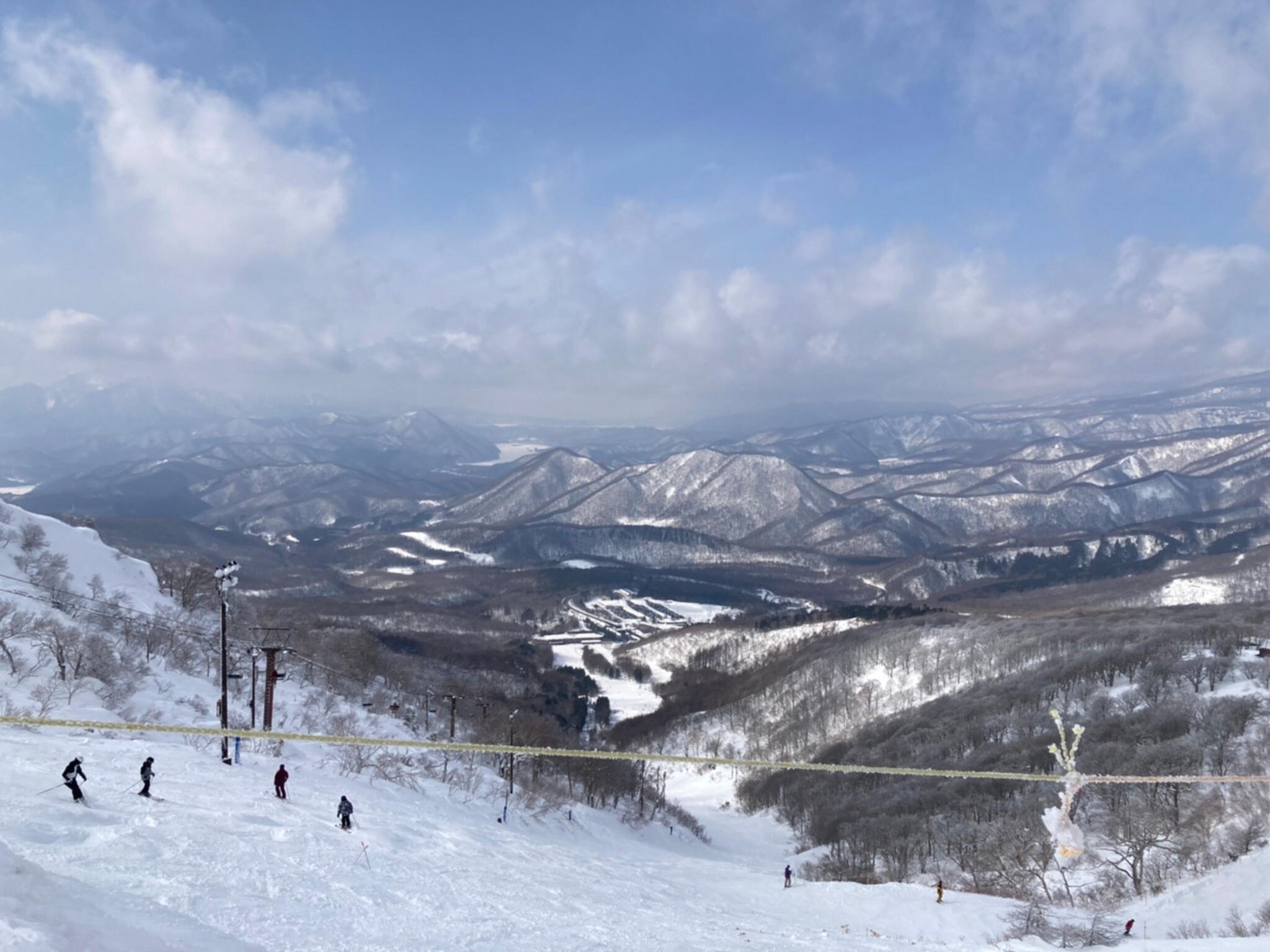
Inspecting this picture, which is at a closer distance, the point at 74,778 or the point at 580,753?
the point at 580,753

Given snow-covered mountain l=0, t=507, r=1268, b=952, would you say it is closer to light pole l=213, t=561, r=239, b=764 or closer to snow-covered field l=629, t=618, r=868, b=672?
light pole l=213, t=561, r=239, b=764

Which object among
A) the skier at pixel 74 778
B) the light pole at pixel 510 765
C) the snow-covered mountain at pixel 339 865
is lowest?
the light pole at pixel 510 765

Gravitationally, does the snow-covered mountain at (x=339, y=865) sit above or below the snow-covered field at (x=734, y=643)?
above

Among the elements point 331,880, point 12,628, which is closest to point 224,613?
point 331,880

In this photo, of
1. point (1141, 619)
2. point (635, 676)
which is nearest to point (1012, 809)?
point (1141, 619)

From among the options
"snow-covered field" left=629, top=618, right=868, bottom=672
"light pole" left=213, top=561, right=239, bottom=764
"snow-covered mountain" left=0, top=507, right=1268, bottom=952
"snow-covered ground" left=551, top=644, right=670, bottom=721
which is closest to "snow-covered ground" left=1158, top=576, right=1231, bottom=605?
"snow-covered field" left=629, top=618, right=868, bottom=672

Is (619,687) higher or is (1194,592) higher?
(1194,592)

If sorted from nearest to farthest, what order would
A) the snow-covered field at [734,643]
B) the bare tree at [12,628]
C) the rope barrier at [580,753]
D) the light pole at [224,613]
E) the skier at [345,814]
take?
1. the rope barrier at [580,753]
2. the skier at [345,814]
3. the light pole at [224,613]
4. the bare tree at [12,628]
5. the snow-covered field at [734,643]

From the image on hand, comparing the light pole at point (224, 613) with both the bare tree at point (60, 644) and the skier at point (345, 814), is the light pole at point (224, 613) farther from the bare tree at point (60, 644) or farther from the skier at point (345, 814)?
the bare tree at point (60, 644)

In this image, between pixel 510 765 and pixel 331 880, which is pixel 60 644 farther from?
pixel 331 880

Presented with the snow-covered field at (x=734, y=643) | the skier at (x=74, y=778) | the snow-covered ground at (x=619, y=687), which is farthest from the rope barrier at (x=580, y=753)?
the snow-covered field at (x=734, y=643)

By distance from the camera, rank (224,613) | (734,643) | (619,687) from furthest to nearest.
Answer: (734,643)
(619,687)
(224,613)
